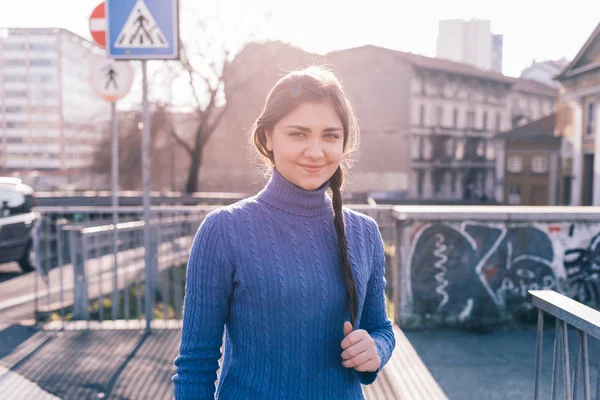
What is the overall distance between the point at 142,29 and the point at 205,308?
13.4 feet

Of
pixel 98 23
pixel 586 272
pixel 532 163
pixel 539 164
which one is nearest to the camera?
pixel 586 272

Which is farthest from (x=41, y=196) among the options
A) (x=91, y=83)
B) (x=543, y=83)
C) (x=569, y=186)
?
(x=543, y=83)

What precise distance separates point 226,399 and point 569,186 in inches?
1715

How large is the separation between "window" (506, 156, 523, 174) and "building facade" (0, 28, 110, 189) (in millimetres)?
81539

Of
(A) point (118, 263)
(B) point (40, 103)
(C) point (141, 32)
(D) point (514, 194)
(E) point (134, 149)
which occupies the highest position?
(B) point (40, 103)

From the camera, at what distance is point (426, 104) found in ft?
179

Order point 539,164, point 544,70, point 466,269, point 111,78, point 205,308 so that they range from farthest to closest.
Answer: point 544,70 < point 539,164 < point 111,78 < point 466,269 < point 205,308

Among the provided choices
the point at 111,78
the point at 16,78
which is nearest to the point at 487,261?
the point at 111,78

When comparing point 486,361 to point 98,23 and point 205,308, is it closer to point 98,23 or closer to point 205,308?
point 205,308

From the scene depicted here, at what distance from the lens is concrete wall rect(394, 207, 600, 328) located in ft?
18.3

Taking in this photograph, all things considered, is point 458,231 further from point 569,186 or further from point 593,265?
point 569,186

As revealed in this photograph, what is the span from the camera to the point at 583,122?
125ft

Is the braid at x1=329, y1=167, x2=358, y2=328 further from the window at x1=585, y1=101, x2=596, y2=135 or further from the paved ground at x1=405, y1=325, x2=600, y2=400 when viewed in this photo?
the window at x1=585, y1=101, x2=596, y2=135

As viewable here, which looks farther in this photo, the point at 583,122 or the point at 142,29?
the point at 583,122
